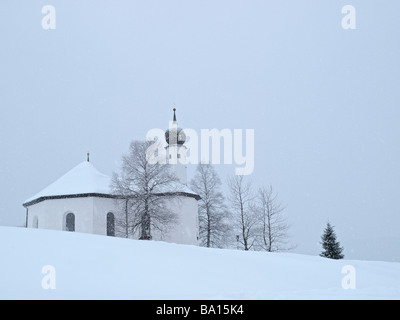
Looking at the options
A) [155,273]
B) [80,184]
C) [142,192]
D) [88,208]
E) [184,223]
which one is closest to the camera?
[155,273]

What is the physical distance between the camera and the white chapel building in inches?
1357

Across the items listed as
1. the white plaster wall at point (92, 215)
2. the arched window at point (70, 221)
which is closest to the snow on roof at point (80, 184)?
the white plaster wall at point (92, 215)

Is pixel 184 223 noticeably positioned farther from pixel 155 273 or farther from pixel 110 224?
pixel 155 273

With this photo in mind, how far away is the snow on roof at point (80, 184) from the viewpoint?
3522 centimetres

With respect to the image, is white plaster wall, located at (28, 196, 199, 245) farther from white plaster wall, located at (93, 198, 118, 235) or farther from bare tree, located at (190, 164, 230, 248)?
bare tree, located at (190, 164, 230, 248)

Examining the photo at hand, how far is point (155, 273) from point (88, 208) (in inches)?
851

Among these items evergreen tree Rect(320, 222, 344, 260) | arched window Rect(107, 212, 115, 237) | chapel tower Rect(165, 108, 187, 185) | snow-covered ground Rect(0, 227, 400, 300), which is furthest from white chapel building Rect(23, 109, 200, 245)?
snow-covered ground Rect(0, 227, 400, 300)

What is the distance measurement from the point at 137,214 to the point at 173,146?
37.2 feet

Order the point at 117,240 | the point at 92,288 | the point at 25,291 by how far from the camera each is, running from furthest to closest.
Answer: the point at 117,240, the point at 92,288, the point at 25,291

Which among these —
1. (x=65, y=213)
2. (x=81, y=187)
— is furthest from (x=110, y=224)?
(x=81, y=187)

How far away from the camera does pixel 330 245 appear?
130 ft
